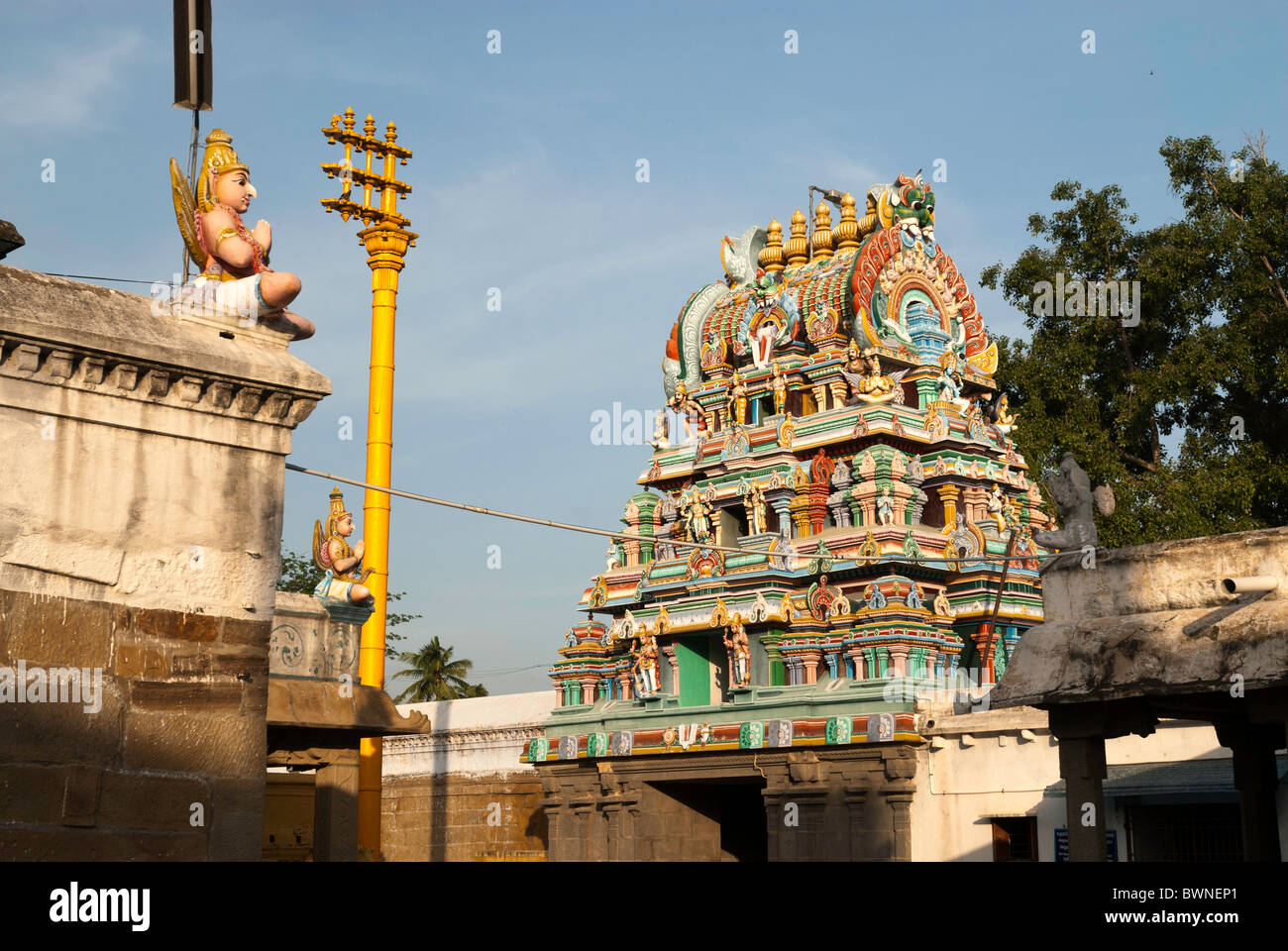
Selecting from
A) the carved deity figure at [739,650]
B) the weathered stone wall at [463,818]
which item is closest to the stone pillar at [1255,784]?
the carved deity figure at [739,650]

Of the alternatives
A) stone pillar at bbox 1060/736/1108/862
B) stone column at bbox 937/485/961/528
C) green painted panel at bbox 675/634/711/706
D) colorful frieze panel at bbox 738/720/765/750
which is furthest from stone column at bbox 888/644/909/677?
stone pillar at bbox 1060/736/1108/862

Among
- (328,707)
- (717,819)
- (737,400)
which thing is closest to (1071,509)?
(328,707)

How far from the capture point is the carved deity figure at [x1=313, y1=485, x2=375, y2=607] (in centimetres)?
1236

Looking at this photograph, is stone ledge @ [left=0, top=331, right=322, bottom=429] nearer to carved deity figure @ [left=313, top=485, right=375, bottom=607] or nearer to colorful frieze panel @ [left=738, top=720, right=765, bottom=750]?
carved deity figure @ [left=313, top=485, right=375, bottom=607]

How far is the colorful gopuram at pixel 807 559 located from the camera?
25516 millimetres

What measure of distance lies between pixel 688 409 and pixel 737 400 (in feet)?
5.59

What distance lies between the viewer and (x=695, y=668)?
1151 inches

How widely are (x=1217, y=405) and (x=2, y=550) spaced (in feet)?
82.2

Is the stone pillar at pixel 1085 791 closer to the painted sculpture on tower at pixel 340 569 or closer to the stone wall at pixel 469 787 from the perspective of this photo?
the painted sculpture on tower at pixel 340 569

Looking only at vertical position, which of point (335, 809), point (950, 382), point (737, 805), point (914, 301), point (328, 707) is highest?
point (914, 301)

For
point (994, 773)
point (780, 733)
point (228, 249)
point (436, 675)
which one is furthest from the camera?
point (436, 675)

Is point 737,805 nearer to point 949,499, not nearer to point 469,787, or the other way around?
point 949,499
